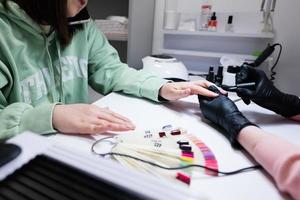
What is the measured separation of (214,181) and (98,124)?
27 centimetres

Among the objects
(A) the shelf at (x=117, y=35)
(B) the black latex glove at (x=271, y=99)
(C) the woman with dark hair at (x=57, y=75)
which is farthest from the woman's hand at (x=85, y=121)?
(A) the shelf at (x=117, y=35)

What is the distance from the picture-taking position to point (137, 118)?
66 cm

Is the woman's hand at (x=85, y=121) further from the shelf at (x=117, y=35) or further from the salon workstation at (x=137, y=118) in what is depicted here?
the shelf at (x=117, y=35)

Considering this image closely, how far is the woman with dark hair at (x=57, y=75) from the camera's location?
532 millimetres

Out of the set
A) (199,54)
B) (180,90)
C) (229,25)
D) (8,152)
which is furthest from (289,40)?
(8,152)

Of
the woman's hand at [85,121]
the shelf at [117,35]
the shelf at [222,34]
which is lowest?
the woman's hand at [85,121]

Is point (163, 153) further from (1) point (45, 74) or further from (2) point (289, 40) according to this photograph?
(2) point (289, 40)

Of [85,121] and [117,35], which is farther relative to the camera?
[117,35]

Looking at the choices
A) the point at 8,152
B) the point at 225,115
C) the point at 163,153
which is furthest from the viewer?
the point at 225,115

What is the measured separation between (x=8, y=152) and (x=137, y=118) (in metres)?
0.41

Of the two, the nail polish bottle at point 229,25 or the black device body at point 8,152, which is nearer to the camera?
the black device body at point 8,152

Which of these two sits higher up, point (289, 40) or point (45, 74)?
point (289, 40)

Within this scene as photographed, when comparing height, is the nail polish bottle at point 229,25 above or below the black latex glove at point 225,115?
above

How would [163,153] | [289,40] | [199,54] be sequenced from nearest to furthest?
[163,153] < [289,40] < [199,54]
